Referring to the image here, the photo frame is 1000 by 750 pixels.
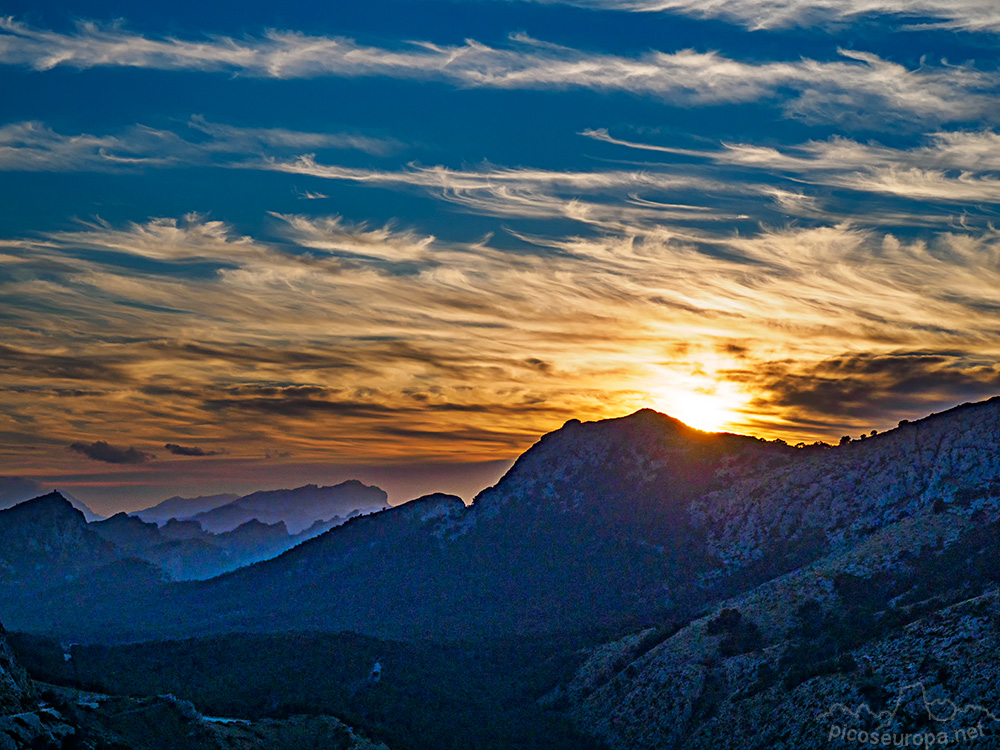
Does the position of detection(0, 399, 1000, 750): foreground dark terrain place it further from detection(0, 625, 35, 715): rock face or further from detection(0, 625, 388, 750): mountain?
detection(0, 625, 388, 750): mountain

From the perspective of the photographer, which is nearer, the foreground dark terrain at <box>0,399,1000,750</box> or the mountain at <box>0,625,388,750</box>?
the mountain at <box>0,625,388,750</box>

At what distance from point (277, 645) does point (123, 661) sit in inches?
1179

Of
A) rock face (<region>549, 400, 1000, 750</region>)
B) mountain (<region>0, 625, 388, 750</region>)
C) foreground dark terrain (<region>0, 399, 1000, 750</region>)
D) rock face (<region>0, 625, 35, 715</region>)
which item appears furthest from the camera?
foreground dark terrain (<region>0, 399, 1000, 750</region>)

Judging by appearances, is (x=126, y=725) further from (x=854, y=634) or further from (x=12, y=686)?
(x=854, y=634)

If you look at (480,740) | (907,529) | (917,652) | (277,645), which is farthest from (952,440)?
(277,645)

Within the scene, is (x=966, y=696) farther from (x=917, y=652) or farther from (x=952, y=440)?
(x=952, y=440)

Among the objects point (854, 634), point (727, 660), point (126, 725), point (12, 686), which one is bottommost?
point (727, 660)

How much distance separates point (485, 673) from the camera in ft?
548

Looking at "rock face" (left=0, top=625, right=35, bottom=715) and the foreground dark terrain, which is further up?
"rock face" (left=0, top=625, right=35, bottom=715)

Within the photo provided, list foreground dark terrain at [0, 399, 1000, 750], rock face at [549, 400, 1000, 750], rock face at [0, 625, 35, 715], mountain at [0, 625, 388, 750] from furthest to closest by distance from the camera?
1. foreground dark terrain at [0, 399, 1000, 750]
2. rock face at [549, 400, 1000, 750]
3. rock face at [0, 625, 35, 715]
4. mountain at [0, 625, 388, 750]

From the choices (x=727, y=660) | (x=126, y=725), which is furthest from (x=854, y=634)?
(x=126, y=725)

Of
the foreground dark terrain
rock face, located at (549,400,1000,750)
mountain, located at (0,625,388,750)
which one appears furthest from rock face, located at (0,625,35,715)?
rock face, located at (549,400,1000,750)

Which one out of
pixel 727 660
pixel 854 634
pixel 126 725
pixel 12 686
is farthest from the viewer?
pixel 727 660

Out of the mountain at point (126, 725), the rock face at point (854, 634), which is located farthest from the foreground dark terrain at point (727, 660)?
the mountain at point (126, 725)
